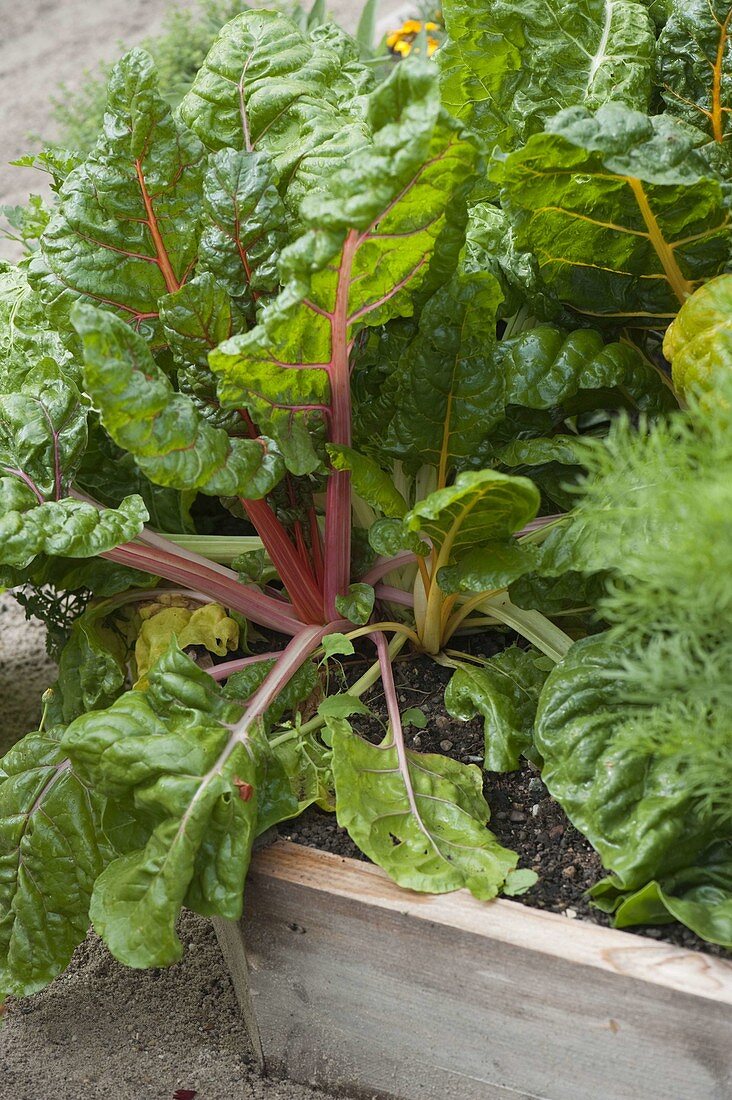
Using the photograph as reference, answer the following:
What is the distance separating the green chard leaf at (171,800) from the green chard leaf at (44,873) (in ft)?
0.30

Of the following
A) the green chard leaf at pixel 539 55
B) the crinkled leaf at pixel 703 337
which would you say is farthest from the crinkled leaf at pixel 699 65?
the crinkled leaf at pixel 703 337

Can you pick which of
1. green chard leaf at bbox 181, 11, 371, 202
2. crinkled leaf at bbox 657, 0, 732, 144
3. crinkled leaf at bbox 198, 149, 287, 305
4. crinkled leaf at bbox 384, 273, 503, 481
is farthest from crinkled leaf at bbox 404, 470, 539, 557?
crinkled leaf at bbox 657, 0, 732, 144

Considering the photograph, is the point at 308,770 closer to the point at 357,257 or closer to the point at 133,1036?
the point at 133,1036

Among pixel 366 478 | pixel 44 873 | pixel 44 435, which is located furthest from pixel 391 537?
pixel 44 873

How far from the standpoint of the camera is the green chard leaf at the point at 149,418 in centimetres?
100

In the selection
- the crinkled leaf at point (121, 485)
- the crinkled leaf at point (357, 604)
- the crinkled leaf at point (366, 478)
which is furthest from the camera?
the crinkled leaf at point (121, 485)

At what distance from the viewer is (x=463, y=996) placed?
43.6 inches

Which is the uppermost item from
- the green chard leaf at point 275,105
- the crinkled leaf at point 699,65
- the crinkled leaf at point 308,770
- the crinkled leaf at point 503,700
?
the green chard leaf at point 275,105

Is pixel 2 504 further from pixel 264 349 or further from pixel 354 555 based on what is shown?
pixel 354 555

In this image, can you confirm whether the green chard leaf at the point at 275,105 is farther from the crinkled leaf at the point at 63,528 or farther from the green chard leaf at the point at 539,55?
the crinkled leaf at the point at 63,528

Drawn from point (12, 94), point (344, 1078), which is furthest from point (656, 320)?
point (12, 94)

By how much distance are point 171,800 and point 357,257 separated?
1.86 feet

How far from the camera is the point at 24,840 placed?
4.17 feet

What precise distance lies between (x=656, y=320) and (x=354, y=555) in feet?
1.56
